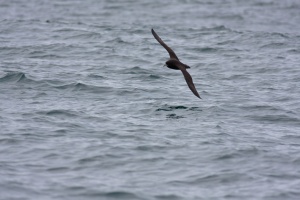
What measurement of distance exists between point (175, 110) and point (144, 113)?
2.54ft

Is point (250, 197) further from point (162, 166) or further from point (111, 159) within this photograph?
point (111, 159)

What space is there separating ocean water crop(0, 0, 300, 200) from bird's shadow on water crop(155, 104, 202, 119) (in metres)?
0.05

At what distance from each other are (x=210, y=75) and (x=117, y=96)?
368 cm

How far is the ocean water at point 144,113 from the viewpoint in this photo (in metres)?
9.97

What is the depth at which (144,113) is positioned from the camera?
13.8 m

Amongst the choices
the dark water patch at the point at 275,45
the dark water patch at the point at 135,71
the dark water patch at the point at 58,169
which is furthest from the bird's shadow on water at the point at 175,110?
the dark water patch at the point at 275,45

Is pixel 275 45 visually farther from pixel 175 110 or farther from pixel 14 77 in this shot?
pixel 14 77

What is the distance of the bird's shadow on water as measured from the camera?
44.8 feet

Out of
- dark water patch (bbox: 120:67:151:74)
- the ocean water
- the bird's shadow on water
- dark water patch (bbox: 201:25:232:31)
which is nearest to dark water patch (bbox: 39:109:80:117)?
the ocean water

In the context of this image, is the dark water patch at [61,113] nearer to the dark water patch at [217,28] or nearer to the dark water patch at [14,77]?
the dark water patch at [14,77]

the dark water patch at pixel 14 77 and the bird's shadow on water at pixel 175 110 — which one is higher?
the dark water patch at pixel 14 77

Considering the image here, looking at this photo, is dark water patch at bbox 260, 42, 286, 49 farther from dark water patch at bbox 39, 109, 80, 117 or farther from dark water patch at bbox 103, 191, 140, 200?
dark water patch at bbox 103, 191, 140, 200

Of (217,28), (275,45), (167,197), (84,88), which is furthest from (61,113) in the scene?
(217,28)

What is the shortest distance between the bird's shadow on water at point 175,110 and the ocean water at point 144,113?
50 mm
